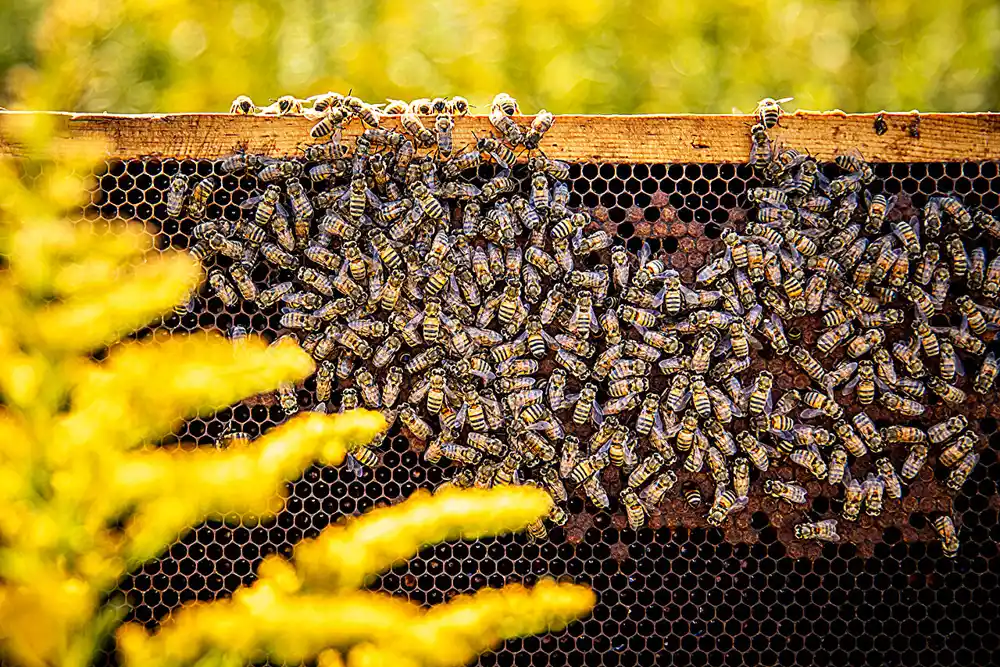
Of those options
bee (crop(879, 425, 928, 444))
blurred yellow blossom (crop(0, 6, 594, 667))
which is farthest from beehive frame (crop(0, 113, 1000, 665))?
blurred yellow blossom (crop(0, 6, 594, 667))

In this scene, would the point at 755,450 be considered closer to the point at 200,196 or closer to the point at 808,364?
the point at 808,364

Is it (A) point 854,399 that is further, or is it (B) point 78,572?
(A) point 854,399

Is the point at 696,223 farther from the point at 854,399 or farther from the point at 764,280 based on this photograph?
the point at 854,399

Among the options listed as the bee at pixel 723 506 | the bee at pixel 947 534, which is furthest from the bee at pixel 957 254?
the bee at pixel 723 506

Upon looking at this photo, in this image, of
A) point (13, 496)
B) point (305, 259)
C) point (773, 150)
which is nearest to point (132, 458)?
point (13, 496)

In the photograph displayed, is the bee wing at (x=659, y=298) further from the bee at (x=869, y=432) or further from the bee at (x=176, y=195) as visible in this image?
the bee at (x=176, y=195)

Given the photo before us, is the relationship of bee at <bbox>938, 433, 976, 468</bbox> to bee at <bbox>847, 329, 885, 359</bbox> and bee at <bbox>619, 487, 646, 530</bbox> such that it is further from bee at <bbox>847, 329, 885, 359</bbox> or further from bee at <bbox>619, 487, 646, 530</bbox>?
bee at <bbox>619, 487, 646, 530</bbox>
